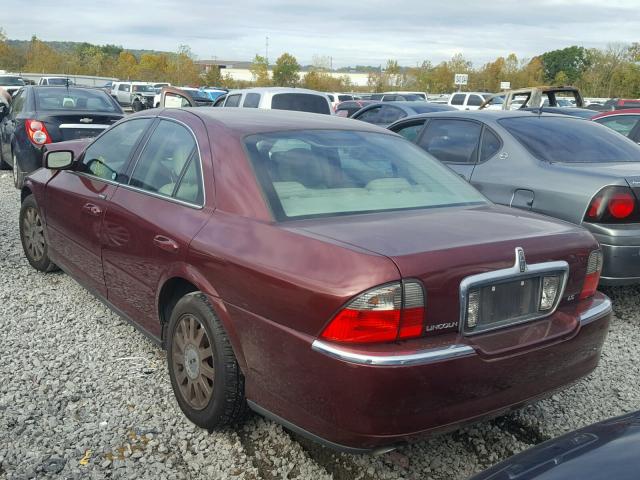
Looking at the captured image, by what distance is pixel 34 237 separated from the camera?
18.7 ft

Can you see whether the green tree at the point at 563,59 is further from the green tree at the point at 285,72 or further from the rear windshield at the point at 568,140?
the rear windshield at the point at 568,140

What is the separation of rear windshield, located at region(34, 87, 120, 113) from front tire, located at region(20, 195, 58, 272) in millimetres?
4153

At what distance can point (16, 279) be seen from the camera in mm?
5645

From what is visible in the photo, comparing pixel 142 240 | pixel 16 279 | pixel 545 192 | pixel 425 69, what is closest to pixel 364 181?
pixel 142 240

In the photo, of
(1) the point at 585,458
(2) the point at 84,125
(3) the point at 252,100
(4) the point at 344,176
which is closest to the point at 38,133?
(2) the point at 84,125

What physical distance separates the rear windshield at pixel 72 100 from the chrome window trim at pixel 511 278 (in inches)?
330

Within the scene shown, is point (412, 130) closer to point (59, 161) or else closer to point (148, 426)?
point (59, 161)

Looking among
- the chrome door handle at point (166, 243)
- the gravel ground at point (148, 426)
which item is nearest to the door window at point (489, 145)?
the gravel ground at point (148, 426)

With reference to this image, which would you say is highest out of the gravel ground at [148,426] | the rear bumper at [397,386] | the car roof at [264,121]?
the car roof at [264,121]

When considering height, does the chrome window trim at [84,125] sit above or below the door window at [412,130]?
below

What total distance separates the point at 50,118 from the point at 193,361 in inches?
266

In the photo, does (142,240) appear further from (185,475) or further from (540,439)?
(540,439)

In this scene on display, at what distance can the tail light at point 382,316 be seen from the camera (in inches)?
94.4

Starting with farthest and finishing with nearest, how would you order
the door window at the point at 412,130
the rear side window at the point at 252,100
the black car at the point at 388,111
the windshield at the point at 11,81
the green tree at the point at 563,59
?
the green tree at the point at 563,59
the windshield at the point at 11,81
the black car at the point at 388,111
the rear side window at the point at 252,100
the door window at the point at 412,130
